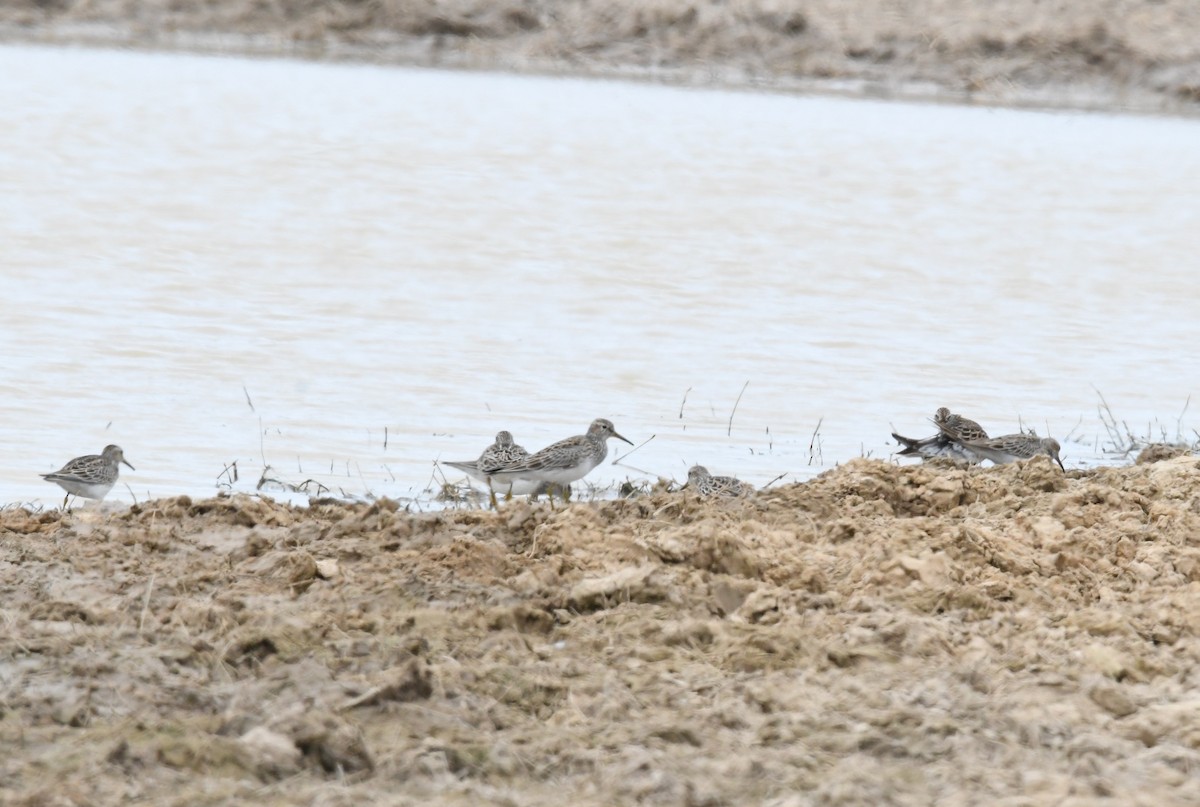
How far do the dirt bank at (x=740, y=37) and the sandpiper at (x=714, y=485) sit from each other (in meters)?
24.8

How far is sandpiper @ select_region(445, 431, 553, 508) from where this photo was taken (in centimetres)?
981

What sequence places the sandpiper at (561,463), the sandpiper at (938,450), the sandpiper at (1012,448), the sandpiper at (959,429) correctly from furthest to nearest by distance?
the sandpiper at (959,429), the sandpiper at (938,450), the sandpiper at (1012,448), the sandpiper at (561,463)

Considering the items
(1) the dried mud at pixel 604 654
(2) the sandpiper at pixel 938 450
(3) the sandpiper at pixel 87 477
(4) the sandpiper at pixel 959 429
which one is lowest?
(2) the sandpiper at pixel 938 450

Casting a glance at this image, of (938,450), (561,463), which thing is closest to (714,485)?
(561,463)

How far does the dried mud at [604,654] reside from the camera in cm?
557

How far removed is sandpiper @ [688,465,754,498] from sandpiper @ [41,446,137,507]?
286cm

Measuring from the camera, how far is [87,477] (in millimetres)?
9219

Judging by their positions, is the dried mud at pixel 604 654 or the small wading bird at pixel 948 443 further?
the small wading bird at pixel 948 443

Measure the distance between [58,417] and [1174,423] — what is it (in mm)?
7264

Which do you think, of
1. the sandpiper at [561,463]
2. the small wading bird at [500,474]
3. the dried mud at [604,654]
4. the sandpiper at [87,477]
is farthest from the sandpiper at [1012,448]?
the sandpiper at [87,477]

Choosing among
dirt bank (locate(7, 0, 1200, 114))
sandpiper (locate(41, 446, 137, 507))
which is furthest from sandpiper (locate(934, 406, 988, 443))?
dirt bank (locate(7, 0, 1200, 114))

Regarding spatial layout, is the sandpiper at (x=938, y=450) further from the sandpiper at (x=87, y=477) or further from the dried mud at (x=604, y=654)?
the sandpiper at (x=87, y=477)

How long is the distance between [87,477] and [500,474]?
6.72ft

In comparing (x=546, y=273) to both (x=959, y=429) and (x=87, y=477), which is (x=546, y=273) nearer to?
(x=959, y=429)
